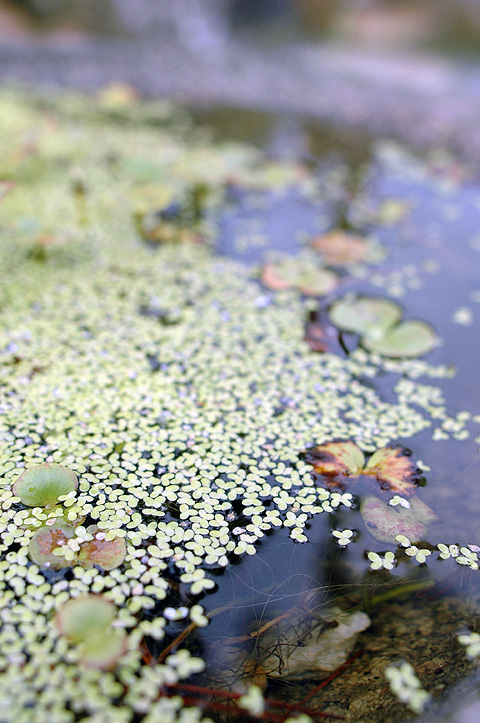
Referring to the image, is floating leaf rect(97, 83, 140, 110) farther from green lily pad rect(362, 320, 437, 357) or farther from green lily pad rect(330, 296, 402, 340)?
green lily pad rect(362, 320, 437, 357)

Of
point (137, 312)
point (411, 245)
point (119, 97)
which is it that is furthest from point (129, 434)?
point (119, 97)

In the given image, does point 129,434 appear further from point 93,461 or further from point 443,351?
point 443,351

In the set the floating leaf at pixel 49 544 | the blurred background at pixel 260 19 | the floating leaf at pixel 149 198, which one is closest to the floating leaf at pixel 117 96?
the floating leaf at pixel 149 198

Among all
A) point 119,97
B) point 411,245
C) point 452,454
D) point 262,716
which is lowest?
point 262,716

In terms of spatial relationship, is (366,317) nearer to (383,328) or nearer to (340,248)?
(383,328)

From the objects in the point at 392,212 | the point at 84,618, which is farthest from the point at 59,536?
the point at 392,212
